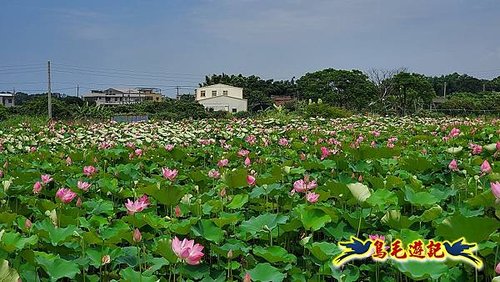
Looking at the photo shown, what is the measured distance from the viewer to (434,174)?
8.54ft

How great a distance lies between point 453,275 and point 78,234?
986 mm

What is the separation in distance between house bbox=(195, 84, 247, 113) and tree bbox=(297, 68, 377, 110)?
9.00 metres

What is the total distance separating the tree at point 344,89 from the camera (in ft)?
120

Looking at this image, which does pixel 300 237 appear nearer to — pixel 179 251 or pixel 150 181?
pixel 179 251

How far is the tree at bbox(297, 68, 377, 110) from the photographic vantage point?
36.5m

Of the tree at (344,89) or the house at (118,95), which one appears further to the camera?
the house at (118,95)

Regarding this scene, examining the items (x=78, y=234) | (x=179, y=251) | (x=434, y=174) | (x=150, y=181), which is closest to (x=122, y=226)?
(x=78, y=234)

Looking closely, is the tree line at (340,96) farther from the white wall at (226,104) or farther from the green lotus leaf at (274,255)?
the green lotus leaf at (274,255)

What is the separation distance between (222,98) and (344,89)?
14.8 meters

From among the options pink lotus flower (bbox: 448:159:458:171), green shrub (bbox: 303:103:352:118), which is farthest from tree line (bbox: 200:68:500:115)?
pink lotus flower (bbox: 448:159:458:171)

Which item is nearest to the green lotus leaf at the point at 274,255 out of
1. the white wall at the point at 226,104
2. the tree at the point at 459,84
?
the white wall at the point at 226,104

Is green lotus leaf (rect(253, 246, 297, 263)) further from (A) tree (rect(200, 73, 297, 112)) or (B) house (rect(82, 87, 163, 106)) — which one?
(B) house (rect(82, 87, 163, 106))

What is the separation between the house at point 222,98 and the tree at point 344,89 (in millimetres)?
9005

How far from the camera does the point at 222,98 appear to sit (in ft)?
167
